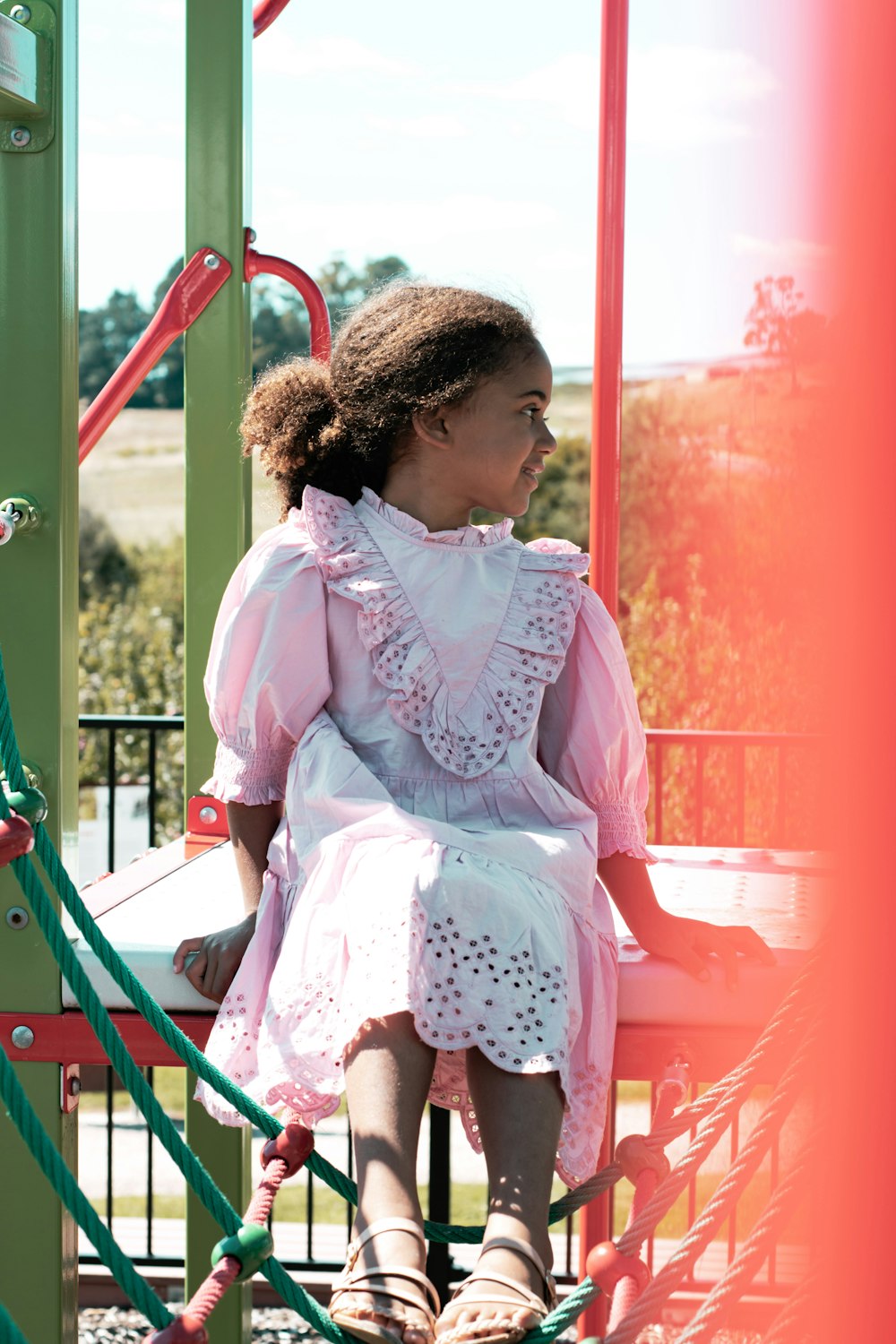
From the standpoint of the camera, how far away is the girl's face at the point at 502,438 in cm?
177

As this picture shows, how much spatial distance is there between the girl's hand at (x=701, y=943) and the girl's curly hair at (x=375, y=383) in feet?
2.22

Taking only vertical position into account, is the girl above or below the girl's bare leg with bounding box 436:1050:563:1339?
above

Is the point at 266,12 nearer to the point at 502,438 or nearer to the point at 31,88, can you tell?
the point at 31,88

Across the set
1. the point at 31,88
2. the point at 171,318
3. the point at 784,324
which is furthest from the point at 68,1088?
the point at 784,324

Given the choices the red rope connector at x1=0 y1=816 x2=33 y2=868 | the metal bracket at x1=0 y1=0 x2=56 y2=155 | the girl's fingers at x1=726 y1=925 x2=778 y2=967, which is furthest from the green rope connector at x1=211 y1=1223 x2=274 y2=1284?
the metal bracket at x1=0 y1=0 x2=56 y2=155

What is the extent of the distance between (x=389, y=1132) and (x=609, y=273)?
140cm

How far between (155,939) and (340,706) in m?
0.36

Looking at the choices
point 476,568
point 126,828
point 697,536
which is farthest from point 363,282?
point 697,536

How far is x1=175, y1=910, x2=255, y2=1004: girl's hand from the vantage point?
63.4 inches

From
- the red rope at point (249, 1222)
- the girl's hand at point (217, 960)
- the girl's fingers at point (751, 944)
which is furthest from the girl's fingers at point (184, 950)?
the girl's fingers at point (751, 944)

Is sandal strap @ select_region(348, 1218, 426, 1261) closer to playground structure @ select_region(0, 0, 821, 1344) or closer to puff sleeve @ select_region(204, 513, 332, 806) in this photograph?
playground structure @ select_region(0, 0, 821, 1344)

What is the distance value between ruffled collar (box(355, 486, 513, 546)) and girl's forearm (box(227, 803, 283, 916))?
386 mm

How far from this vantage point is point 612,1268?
119cm

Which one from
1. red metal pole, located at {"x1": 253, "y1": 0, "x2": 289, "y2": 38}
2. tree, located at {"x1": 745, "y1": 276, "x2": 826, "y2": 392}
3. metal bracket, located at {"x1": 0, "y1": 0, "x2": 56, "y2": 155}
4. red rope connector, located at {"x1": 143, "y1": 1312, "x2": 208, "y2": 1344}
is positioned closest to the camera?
tree, located at {"x1": 745, "y1": 276, "x2": 826, "y2": 392}
